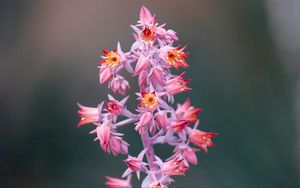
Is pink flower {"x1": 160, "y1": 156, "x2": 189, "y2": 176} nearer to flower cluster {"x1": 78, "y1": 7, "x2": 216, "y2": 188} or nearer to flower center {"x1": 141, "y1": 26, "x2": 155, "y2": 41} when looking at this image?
flower cluster {"x1": 78, "y1": 7, "x2": 216, "y2": 188}

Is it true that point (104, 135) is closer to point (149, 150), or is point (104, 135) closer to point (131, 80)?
point (149, 150)

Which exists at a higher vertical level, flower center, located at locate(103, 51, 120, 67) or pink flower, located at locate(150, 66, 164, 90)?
flower center, located at locate(103, 51, 120, 67)

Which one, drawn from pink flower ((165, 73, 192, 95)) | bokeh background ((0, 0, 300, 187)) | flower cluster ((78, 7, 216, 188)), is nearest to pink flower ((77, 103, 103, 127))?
flower cluster ((78, 7, 216, 188))

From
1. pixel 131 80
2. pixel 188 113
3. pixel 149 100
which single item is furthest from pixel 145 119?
pixel 131 80

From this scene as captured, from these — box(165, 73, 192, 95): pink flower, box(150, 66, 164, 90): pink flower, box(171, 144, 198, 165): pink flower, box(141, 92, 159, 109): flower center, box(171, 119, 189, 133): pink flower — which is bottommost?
box(171, 144, 198, 165): pink flower

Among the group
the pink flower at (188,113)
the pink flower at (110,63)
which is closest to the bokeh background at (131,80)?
the pink flower at (188,113)

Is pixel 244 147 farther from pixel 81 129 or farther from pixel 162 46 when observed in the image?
pixel 162 46

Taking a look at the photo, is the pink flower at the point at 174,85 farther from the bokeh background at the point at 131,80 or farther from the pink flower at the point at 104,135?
the bokeh background at the point at 131,80

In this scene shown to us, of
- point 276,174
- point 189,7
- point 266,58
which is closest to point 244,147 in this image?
point 276,174

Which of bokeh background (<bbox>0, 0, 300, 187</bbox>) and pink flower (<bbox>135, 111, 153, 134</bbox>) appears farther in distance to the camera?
bokeh background (<bbox>0, 0, 300, 187</bbox>)
